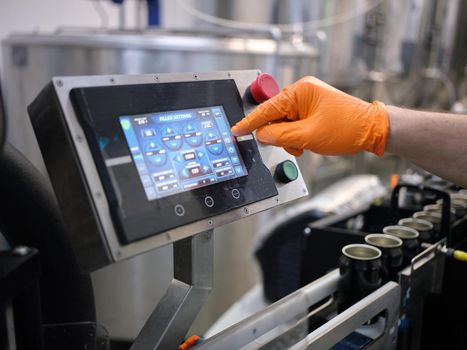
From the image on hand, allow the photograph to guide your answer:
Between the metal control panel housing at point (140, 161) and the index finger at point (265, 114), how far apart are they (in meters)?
0.02

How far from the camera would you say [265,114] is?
63cm

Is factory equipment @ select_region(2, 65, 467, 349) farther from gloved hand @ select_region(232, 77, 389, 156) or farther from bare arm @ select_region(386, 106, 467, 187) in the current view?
bare arm @ select_region(386, 106, 467, 187)

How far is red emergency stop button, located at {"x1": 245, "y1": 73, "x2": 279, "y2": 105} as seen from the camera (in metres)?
0.64

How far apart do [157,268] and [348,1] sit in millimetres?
1802

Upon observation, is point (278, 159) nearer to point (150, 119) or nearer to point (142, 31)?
point (150, 119)

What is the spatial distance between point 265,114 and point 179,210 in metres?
0.19

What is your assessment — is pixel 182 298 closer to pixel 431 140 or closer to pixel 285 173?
pixel 285 173

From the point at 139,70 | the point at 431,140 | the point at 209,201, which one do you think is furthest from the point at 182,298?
the point at 139,70

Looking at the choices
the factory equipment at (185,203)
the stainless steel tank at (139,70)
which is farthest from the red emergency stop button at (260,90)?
the stainless steel tank at (139,70)

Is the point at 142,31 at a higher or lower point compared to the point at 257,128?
higher

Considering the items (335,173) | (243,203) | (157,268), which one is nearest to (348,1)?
(335,173)

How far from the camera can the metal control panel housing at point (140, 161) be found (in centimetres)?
47

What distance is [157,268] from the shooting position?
1.61 meters

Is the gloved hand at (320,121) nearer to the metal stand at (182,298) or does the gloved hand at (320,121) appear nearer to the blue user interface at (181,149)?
the blue user interface at (181,149)
